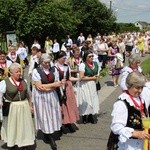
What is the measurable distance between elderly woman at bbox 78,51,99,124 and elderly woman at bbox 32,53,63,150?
143 cm

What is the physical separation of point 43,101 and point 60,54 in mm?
1167

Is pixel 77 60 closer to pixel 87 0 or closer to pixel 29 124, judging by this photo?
pixel 29 124

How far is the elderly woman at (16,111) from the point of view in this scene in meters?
6.66

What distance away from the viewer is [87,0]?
2056 inches

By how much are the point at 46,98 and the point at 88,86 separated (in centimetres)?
178

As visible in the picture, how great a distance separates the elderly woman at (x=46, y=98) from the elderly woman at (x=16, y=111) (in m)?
0.37

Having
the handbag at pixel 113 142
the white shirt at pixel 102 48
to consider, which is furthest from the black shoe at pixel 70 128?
the white shirt at pixel 102 48

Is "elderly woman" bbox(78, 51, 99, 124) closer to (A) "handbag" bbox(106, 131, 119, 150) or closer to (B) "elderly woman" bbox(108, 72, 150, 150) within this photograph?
(A) "handbag" bbox(106, 131, 119, 150)

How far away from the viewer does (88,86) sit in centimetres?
881

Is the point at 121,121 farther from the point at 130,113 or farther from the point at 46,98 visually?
the point at 46,98

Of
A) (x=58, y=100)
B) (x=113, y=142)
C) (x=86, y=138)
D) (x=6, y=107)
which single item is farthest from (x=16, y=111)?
(x=113, y=142)

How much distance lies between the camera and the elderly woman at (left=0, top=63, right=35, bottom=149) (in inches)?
262

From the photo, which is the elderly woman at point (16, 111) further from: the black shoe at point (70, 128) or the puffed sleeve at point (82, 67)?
the puffed sleeve at point (82, 67)

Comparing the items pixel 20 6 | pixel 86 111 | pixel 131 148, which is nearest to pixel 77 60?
pixel 86 111
